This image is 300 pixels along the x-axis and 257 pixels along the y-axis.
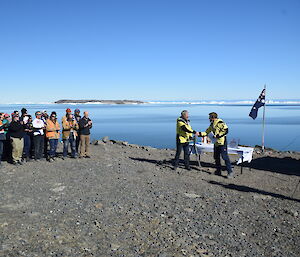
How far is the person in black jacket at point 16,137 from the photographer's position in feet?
34.7

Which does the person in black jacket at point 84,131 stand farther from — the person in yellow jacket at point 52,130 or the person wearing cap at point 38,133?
the person wearing cap at point 38,133

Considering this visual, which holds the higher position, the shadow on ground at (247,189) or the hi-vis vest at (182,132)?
the hi-vis vest at (182,132)

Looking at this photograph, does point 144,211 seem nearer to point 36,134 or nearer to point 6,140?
point 36,134

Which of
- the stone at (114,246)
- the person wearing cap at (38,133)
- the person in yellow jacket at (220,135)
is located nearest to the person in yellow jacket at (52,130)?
the person wearing cap at (38,133)

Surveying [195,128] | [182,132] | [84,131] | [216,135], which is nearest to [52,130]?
[84,131]

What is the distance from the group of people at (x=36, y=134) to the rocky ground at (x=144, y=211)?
2.25ft

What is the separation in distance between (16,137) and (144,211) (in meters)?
6.38

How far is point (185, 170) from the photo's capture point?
10.7 metres

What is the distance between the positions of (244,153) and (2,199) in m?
7.55

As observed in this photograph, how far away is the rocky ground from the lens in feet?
16.6

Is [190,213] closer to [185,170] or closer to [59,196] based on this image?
[59,196]

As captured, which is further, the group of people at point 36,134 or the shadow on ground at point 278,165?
the shadow on ground at point 278,165

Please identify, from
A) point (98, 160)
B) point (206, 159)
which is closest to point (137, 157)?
point (98, 160)

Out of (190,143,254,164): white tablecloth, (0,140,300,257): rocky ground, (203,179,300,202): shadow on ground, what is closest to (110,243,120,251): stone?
(0,140,300,257): rocky ground
